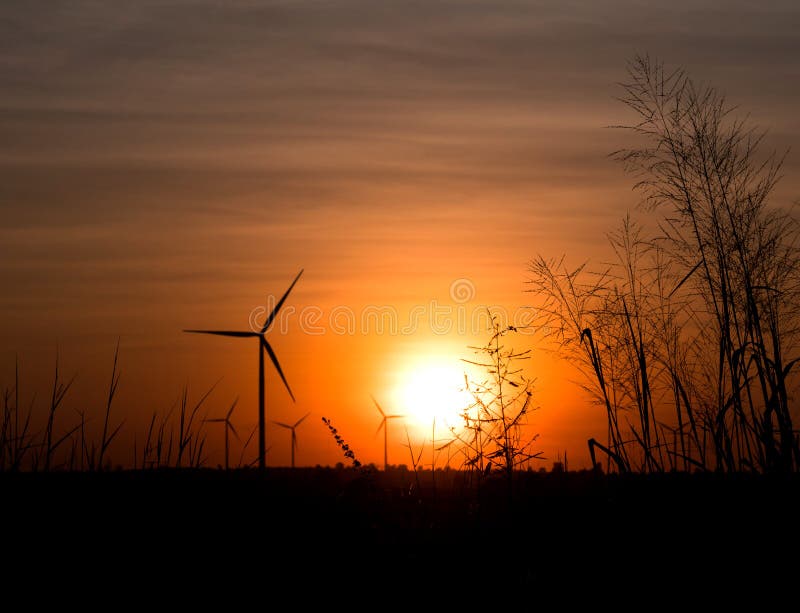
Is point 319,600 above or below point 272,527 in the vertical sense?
below

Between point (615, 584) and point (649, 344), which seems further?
point (649, 344)

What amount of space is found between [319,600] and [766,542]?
10.1ft

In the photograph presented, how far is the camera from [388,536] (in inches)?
260

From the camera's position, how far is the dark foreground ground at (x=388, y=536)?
5.58 metres

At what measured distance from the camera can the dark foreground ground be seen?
18.3 ft

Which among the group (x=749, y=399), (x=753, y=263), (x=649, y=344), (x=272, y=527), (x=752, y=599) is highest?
(x=753, y=263)

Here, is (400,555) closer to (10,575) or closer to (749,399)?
(10,575)

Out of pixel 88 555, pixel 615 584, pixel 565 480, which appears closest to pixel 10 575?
pixel 88 555

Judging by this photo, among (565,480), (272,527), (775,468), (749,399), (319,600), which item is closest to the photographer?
(319,600)

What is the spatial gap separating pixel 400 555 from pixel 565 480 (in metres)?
4.27

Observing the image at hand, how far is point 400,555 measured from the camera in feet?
20.1

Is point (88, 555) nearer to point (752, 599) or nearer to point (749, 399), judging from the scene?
point (752, 599)

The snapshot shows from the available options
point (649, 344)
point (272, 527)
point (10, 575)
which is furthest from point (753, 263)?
point (10, 575)

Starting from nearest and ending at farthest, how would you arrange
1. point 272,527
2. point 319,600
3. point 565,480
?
point 319,600 < point 272,527 < point 565,480
